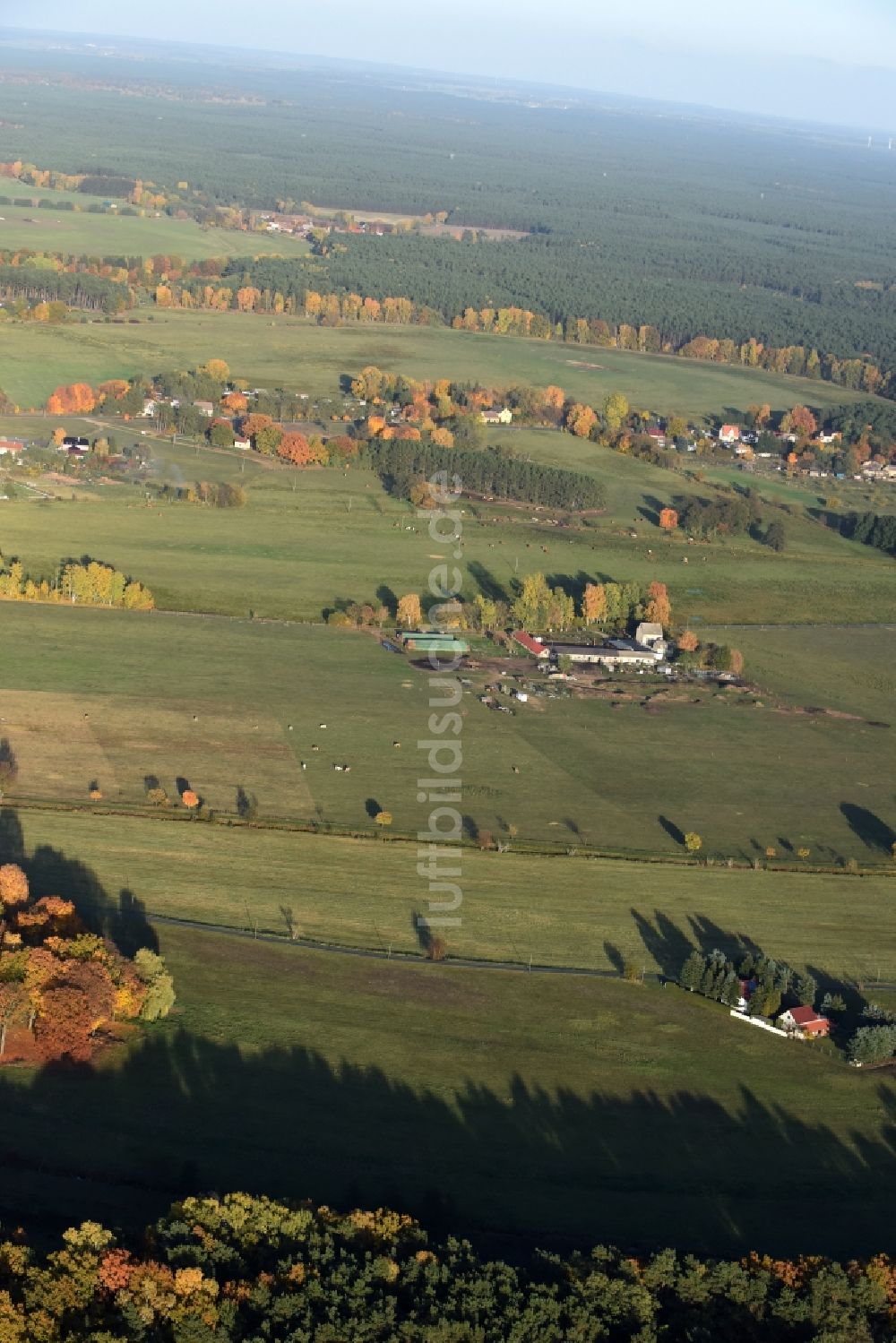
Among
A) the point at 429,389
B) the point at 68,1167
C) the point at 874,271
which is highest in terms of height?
the point at 874,271

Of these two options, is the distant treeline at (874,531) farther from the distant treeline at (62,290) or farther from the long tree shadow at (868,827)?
the distant treeline at (62,290)

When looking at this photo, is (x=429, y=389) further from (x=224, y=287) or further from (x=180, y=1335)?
(x=180, y=1335)

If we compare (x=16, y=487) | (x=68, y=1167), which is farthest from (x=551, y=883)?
(x=16, y=487)

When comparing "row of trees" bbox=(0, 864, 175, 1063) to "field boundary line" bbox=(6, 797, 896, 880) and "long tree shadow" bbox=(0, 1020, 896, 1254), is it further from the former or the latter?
"field boundary line" bbox=(6, 797, 896, 880)

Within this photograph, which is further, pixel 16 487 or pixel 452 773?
pixel 16 487

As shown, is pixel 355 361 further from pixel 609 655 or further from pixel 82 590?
pixel 609 655

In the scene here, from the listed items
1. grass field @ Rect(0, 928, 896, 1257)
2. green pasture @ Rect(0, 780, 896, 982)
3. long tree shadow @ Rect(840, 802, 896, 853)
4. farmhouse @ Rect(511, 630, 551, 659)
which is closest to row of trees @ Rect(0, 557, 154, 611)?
farmhouse @ Rect(511, 630, 551, 659)

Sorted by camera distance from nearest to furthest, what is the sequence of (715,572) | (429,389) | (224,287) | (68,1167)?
(68,1167) → (715,572) → (429,389) → (224,287)
